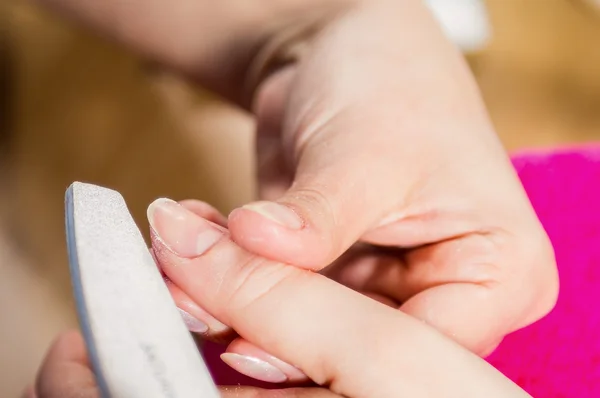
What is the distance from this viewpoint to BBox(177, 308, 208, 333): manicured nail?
0.27m

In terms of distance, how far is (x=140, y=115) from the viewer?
80cm

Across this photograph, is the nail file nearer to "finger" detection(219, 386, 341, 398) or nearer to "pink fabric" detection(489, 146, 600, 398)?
"finger" detection(219, 386, 341, 398)

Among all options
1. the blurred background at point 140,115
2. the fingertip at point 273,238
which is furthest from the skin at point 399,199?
the blurred background at point 140,115

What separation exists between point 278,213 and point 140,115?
576 millimetres

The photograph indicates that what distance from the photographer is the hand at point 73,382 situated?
0.27 m

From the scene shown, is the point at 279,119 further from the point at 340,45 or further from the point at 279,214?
the point at 279,214

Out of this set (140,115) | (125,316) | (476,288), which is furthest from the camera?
(140,115)

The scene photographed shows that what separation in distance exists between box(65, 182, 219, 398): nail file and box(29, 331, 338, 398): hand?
62 millimetres

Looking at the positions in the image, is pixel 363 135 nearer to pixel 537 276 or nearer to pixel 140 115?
pixel 537 276

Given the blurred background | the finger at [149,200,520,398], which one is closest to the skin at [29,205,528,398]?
the finger at [149,200,520,398]

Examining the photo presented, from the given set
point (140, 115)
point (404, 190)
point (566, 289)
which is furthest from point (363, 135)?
point (140, 115)

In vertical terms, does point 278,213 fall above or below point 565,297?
above

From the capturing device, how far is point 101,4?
605mm

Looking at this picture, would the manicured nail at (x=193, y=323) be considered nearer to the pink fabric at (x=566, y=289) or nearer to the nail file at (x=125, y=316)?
the nail file at (x=125, y=316)
